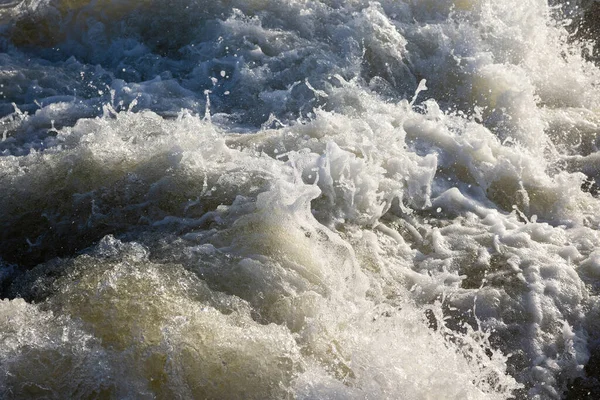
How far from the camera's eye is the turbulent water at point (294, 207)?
2.91 m

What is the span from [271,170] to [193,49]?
10.4ft

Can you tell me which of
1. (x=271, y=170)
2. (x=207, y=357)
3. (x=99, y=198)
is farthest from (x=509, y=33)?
(x=207, y=357)

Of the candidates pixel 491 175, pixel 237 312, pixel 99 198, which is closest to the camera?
pixel 237 312

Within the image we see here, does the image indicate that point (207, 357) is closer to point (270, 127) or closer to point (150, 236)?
point (150, 236)

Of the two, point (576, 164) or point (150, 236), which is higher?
point (576, 164)

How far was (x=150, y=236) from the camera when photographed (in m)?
3.78

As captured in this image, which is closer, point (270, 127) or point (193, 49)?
point (270, 127)

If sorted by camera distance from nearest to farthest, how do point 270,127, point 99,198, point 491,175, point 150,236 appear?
1. point 150,236
2. point 99,198
3. point 491,175
4. point 270,127

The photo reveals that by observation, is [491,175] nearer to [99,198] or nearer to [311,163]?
[311,163]

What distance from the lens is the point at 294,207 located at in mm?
3812

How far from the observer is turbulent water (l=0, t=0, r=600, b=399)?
2.91 m

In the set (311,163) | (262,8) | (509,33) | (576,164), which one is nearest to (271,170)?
(311,163)

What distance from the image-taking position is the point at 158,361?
111 inches

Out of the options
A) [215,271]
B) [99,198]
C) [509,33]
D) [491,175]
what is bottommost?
[99,198]
